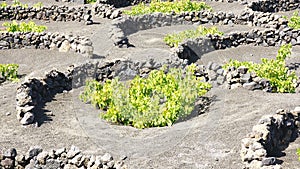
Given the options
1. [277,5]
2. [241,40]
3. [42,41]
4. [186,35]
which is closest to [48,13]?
[42,41]

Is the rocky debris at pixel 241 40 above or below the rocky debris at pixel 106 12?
below

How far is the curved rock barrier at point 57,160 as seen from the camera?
11.2 metres

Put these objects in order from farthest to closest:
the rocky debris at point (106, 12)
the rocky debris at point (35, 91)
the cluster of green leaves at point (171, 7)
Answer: the cluster of green leaves at point (171, 7) < the rocky debris at point (106, 12) < the rocky debris at point (35, 91)

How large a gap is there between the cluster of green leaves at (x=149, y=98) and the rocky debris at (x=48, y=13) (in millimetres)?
11484

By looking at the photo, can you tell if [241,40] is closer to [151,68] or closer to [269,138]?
[151,68]

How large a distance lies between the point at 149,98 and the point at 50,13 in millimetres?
15193

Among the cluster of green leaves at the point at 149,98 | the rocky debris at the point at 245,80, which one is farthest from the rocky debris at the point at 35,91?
the rocky debris at the point at 245,80

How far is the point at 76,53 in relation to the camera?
70.0ft

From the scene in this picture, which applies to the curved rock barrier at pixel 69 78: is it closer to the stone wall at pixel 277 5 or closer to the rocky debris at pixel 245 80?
the rocky debris at pixel 245 80

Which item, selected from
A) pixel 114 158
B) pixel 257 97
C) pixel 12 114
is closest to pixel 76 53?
pixel 12 114

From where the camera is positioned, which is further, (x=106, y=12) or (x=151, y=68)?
(x=106, y=12)

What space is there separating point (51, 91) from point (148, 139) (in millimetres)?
4870

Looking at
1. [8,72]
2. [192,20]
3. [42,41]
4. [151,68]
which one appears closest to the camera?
[151,68]

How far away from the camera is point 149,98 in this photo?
14.9 m
